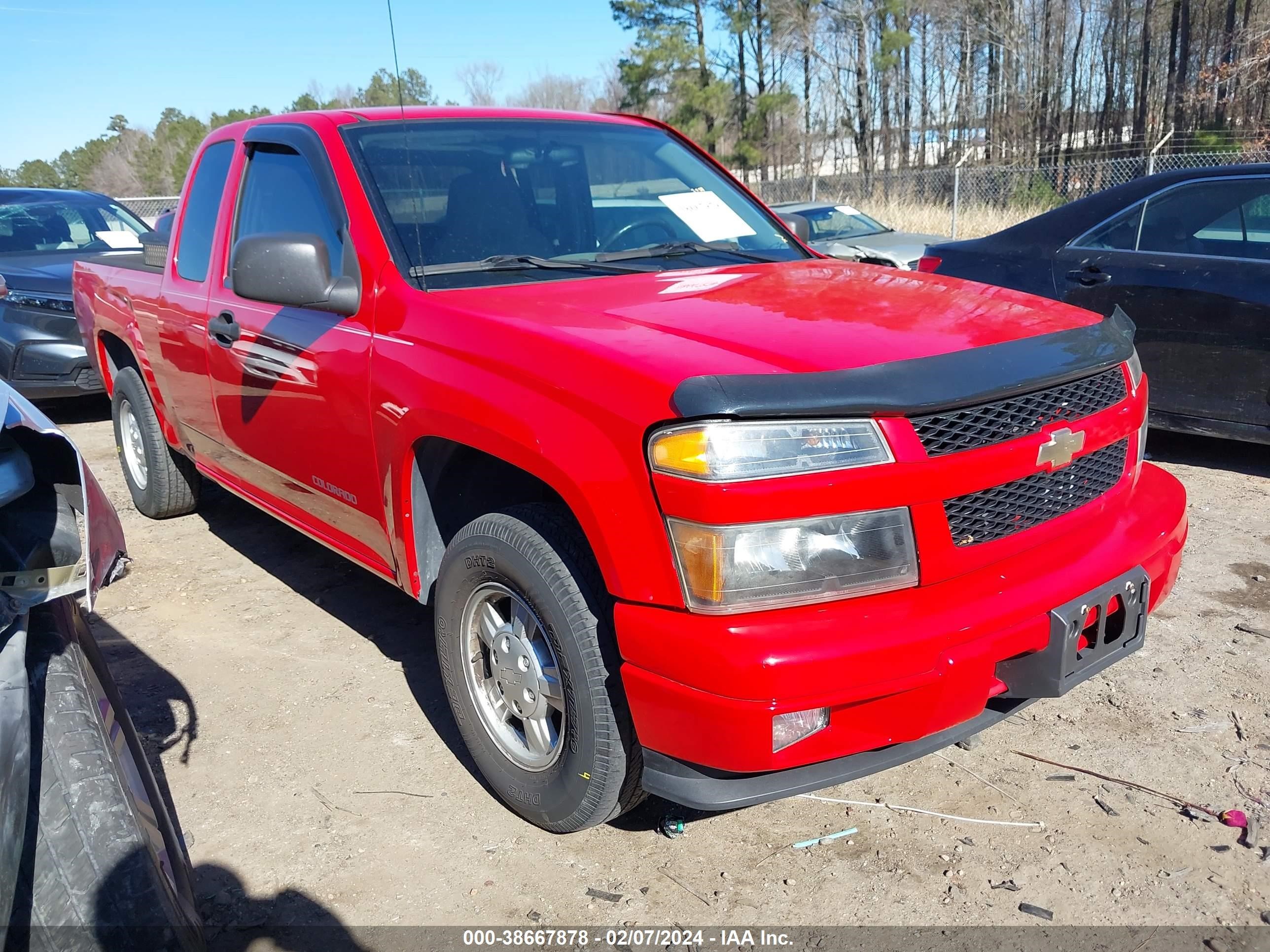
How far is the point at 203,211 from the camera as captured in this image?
13.9 feet

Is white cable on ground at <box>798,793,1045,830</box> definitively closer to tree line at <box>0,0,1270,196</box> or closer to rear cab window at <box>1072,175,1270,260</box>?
rear cab window at <box>1072,175,1270,260</box>

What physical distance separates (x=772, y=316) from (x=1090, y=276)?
3.80 meters

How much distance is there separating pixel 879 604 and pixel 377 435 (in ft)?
5.04

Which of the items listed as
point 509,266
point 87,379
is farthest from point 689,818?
point 87,379

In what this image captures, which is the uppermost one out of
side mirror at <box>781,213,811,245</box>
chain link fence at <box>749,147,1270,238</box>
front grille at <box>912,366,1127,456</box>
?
side mirror at <box>781,213,811,245</box>

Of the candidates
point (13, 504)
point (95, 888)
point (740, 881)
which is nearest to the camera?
point (95, 888)

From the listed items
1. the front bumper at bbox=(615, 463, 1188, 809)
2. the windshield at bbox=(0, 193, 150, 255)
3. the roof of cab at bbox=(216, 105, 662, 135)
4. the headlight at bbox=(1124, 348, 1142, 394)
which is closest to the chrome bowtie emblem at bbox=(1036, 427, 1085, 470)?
the front bumper at bbox=(615, 463, 1188, 809)

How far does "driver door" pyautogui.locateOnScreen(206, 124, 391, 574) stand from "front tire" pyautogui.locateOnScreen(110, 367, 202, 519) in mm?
1267

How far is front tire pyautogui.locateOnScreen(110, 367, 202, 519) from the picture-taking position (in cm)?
503

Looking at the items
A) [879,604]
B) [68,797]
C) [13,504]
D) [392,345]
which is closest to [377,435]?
[392,345]

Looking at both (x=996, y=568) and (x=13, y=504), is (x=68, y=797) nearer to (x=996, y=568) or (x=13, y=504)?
(x=13, y=504)

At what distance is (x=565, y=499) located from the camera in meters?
2.22

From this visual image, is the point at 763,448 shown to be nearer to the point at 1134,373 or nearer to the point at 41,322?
the point at 1134,373

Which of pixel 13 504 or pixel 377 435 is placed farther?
pixel 377 435
